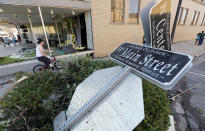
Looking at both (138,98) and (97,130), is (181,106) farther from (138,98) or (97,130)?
(97,130)

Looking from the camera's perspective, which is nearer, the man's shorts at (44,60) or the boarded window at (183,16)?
the man's shorts at (44,60)

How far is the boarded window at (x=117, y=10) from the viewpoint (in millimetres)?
6660

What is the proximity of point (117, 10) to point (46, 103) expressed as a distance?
7429 mm

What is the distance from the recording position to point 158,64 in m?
1.16

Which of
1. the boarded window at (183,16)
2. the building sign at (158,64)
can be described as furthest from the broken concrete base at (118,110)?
the boarded window at (183,16)

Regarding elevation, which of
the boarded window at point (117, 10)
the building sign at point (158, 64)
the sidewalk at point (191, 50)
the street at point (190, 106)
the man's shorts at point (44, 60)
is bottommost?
the street at point (190, 106)

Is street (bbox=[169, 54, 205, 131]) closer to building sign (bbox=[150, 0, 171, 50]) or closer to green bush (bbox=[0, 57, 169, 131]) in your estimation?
green bush (bbox=[0, 57, 169, 131])

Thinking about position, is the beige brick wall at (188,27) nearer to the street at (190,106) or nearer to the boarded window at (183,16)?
the boarded window at (183,16)

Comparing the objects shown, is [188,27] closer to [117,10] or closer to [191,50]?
[191,50]

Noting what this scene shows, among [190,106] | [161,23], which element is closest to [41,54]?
[161,23]

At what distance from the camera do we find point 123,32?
7527 millimetres

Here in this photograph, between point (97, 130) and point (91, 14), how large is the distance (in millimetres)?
6196

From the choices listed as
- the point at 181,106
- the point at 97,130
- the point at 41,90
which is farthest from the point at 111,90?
the point at 181,106

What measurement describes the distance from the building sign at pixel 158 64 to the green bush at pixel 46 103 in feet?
3.38
